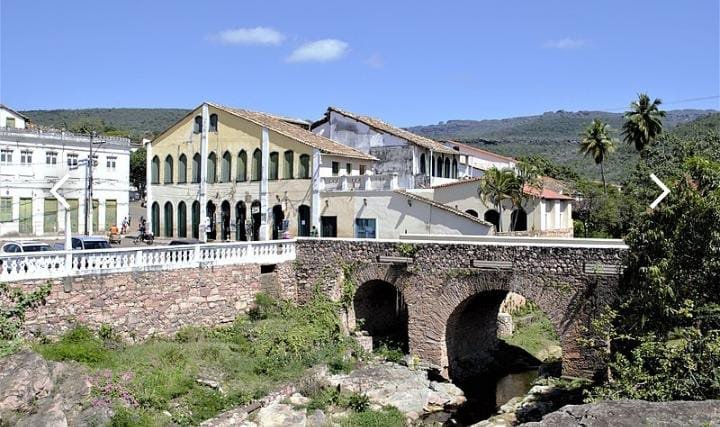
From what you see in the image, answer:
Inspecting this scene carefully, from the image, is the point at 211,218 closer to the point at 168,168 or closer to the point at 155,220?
the point at 168,168

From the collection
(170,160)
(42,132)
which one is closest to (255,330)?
(170,160)

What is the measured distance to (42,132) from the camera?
4194 centimetres

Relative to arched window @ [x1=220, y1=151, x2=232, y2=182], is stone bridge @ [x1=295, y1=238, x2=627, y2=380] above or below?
below

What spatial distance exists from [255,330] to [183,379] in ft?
16.1

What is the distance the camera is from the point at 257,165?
121 feet

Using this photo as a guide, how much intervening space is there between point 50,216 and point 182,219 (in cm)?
841

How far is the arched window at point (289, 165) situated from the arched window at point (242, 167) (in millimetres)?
2671

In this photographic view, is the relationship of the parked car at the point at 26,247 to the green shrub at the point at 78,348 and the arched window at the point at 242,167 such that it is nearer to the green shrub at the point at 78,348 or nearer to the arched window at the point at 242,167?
the green shrub at the point at 78,348

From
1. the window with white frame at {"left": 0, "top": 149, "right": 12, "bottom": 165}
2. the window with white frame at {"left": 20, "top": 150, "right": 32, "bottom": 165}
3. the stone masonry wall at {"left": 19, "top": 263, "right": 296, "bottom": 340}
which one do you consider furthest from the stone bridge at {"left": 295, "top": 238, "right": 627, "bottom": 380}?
the window with white frame at {"left": 0, "top": 149, "right": 12, "bottom": 165}

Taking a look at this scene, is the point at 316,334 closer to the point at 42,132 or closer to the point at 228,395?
the point at 228,395

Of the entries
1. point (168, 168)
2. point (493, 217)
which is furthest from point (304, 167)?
point (168, 168)

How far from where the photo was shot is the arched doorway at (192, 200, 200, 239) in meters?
39.8

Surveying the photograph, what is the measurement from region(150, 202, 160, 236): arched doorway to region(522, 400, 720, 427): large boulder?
33.0 m

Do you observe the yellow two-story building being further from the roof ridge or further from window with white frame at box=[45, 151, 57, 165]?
window with white frame at box=[45, 151, 57, 165]
